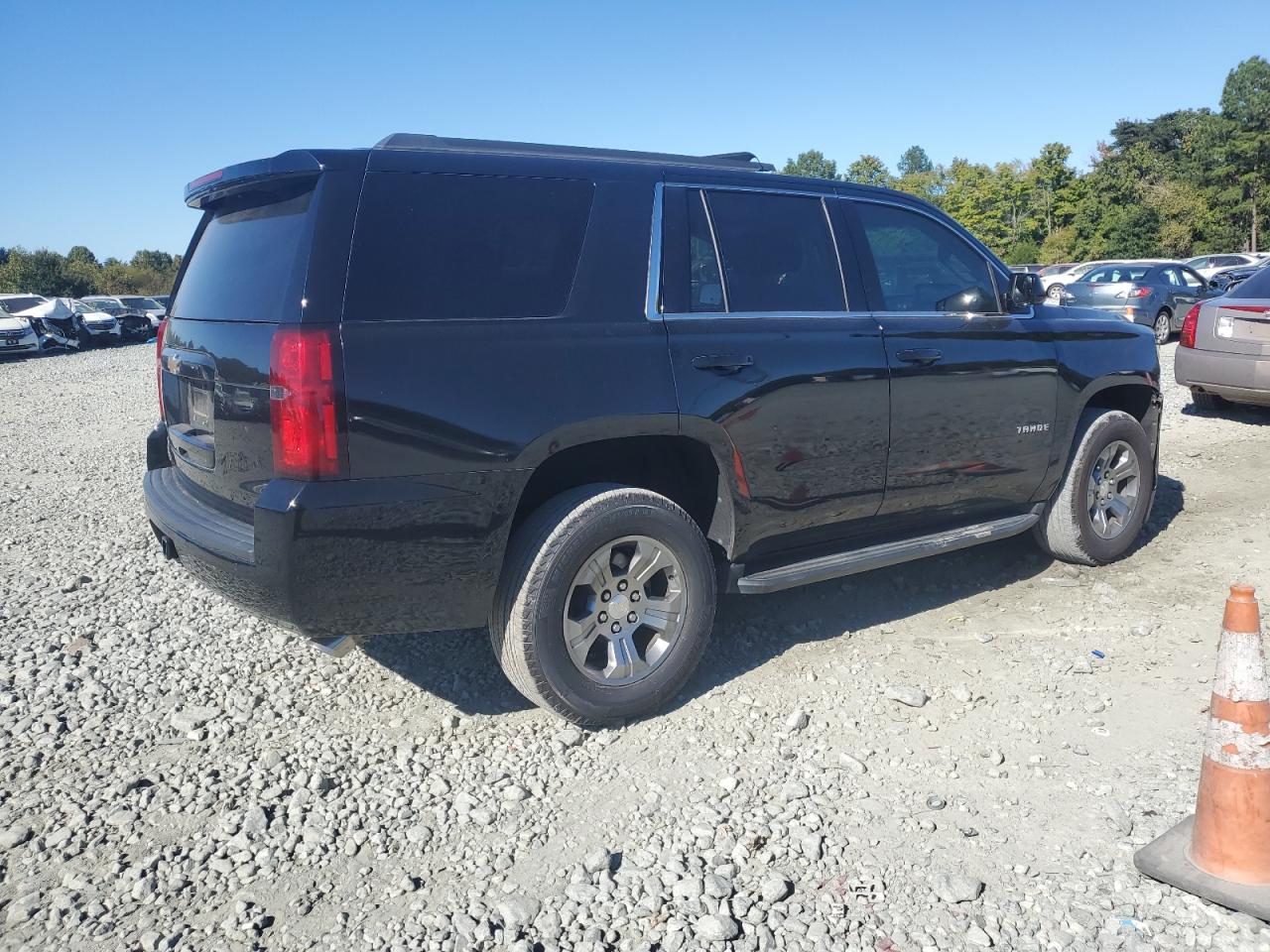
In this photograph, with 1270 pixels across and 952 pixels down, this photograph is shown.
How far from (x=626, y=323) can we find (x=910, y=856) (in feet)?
6.53

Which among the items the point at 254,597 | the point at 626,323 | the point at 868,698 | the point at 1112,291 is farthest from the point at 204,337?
the point at 1112,291

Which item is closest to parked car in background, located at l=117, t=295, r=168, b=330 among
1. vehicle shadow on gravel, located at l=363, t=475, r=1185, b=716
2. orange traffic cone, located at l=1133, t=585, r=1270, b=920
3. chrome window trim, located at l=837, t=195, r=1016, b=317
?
vehicle shadow on gravel, located at l=363, t=475, r=1185, b=716

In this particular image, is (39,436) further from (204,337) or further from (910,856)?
(910,856)

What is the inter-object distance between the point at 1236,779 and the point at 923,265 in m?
2.74

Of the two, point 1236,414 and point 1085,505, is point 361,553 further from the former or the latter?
point 1236,414

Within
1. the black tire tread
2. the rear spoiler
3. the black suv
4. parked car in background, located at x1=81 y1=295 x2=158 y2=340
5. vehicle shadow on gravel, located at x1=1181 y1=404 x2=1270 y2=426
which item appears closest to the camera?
the black suv

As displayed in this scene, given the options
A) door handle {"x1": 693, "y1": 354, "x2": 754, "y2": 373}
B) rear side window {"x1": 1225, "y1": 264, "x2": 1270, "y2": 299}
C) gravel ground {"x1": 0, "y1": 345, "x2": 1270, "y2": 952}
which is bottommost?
gravel ground {"x1": 0, "y1": 345, "x2": 1270, "y2": 952}

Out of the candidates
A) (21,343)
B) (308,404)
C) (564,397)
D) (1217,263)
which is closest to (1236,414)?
(564,397)

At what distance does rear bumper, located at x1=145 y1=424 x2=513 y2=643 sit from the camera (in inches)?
123

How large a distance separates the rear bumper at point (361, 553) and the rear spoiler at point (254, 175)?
1029 mm

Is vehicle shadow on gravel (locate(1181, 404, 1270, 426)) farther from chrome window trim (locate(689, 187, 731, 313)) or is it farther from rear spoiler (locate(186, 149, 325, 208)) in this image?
rear spoiler (locate(186, 149, 325, 208))

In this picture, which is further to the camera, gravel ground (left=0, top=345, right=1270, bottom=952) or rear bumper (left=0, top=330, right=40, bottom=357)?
rear bumper (left=0, top=330, right=40, bottom=357)

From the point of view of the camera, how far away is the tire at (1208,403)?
1041 cm

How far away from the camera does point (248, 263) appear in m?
3.56
